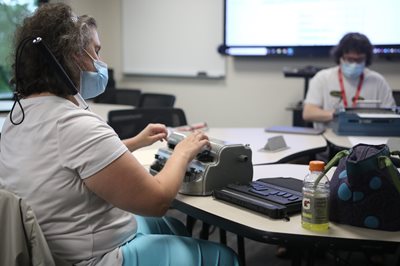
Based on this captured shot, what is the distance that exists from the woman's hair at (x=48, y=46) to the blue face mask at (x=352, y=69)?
2.36 meters

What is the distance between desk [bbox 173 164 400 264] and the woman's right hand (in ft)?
0.53

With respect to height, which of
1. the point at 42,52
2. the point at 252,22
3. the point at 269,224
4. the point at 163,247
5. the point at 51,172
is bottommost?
the point at 163,247

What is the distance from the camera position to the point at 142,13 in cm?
525

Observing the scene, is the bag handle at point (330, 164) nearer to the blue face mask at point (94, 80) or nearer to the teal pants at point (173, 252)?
the teal pants at point (173, 252)

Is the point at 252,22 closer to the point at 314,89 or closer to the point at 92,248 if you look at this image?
the point at 314,89

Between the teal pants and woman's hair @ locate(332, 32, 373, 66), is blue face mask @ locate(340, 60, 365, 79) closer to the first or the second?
woman's hair @ locate(332, 32, 373, 66)

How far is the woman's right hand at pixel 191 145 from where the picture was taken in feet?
4.87

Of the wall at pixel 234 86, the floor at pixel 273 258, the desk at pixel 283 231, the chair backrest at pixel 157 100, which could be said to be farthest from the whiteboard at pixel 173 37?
the desk at pixel 283 231

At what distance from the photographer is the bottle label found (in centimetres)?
125

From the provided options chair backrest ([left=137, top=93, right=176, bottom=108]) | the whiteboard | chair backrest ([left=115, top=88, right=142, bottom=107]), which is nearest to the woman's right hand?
chair backrest ([left=137, top=93, right=176, bottom=108])

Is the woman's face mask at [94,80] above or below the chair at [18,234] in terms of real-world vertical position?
above

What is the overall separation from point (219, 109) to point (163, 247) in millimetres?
3696

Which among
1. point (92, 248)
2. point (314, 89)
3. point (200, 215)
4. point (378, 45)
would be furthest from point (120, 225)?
point (378, 45)

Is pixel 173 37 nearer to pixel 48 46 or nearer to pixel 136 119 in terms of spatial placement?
pixel 136 119
